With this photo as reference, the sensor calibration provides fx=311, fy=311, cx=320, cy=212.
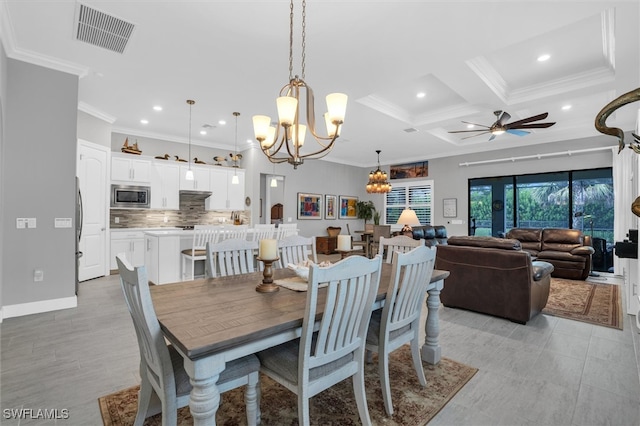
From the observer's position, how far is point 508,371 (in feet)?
7.77

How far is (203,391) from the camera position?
1.23m

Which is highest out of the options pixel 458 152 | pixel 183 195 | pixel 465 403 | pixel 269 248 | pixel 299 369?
pixel 458 152

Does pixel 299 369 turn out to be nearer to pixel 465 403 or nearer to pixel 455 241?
pixel 465 403

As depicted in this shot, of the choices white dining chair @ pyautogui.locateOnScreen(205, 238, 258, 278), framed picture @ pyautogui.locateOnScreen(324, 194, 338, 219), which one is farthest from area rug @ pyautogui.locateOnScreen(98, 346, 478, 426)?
framed picture @ pyautogui.locateOnScreen(324, 194, 338, 219)

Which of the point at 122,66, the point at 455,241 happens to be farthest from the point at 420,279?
the point at 122,66

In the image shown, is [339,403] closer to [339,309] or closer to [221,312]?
[339,309]

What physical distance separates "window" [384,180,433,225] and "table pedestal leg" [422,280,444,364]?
6.62 metres

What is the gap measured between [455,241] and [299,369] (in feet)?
10.0

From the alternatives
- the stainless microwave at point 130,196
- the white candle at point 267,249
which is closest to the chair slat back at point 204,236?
the stainless microwave at point 130,196

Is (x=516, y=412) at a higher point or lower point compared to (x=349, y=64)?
lower

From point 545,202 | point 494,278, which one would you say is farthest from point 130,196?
point 545,202

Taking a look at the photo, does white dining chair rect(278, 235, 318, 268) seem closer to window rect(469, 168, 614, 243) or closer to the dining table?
the dining table

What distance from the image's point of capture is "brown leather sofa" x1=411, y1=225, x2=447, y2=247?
684cm

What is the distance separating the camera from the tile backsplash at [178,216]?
6.07m
